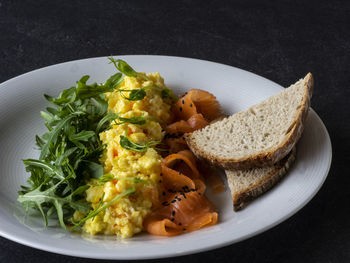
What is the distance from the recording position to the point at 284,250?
338 cm

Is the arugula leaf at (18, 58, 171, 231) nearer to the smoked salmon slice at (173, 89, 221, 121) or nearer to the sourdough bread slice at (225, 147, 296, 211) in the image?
the smoked salmon slice at (173, 89, 221, 121)

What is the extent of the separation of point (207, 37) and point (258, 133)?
2339 millimetres

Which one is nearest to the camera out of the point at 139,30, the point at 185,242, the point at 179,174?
the point at 185,242

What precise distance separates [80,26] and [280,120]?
3170 mm

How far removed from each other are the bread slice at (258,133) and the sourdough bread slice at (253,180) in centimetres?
5

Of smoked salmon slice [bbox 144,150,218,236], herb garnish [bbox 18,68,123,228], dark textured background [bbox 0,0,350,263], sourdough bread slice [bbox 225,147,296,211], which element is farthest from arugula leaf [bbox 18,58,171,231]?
dark textured background [bbox 0,0,350,263]

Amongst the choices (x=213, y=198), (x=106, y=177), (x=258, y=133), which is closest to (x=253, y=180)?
(x=213, y=198)

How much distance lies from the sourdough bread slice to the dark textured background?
3.11 feet

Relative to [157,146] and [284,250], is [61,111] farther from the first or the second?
[284,250]

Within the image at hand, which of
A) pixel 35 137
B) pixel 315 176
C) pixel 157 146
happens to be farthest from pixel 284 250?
pixel 35 137

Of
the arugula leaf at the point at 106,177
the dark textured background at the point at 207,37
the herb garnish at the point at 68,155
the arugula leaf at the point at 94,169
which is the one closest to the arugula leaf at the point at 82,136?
the herb garnish at the point at 68,155

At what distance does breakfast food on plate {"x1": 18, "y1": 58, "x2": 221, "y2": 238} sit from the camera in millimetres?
3340

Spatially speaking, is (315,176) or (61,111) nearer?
(315,176)

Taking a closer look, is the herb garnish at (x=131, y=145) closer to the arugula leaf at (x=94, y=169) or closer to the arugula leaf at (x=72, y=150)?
the arugula leaf at (x=72, y=150)
